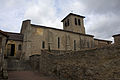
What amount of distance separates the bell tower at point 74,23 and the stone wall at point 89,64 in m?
25.9

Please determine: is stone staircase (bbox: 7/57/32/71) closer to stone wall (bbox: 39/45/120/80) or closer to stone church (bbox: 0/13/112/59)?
stone church (bbox: 0/13/112/59)

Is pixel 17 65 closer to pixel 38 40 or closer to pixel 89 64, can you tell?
pixel 38 40

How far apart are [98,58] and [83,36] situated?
80.7 feet

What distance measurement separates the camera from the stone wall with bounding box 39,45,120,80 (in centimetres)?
625

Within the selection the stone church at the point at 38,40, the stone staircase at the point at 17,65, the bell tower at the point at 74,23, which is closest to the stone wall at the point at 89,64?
the stone staircase at the point at 17,65

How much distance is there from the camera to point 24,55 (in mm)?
22266

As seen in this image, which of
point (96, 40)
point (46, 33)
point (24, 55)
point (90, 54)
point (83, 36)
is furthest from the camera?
point (96, 40)

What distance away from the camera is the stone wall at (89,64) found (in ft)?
20.5

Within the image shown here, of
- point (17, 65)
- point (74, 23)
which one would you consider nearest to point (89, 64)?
point (17, 65)

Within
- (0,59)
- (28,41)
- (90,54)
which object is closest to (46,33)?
(28,41)

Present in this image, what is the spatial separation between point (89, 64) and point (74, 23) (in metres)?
30.2

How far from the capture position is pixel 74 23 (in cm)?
3672

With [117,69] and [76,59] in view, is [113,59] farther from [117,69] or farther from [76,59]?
[76,59]

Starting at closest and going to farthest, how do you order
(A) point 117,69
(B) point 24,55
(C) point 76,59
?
(A) point 117,69 < (C) point 76,59 < (B) point 24,55
